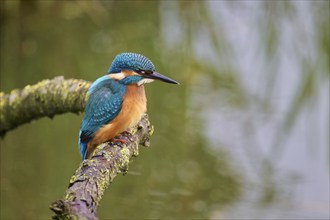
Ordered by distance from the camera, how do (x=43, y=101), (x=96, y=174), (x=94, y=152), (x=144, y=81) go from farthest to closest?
(x=43, y=101) → (x=144, y=81) → (x=94, y=152) → (x=96, y=174)

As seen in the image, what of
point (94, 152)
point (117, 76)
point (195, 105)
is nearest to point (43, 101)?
point (117, 76)

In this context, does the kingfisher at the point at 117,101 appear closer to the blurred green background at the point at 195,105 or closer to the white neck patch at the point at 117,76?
the white neck patch at the point at 117,76

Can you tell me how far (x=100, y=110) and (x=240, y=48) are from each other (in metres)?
2.39

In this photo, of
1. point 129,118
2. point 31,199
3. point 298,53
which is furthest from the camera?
point 298,53

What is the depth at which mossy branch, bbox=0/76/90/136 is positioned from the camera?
8.17 feet

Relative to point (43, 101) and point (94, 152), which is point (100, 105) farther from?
point (43, 101)

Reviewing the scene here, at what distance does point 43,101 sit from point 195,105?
1.72m

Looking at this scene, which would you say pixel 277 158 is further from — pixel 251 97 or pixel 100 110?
pixel 100 110

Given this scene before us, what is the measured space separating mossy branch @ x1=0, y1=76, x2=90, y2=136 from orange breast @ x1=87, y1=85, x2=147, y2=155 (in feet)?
0.71

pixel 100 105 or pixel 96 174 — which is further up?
pixel 100 105

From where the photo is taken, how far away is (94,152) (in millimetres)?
2148

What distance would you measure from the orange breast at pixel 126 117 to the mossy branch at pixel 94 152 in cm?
2

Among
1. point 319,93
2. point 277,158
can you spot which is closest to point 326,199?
point 277,158

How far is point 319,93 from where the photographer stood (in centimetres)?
409
